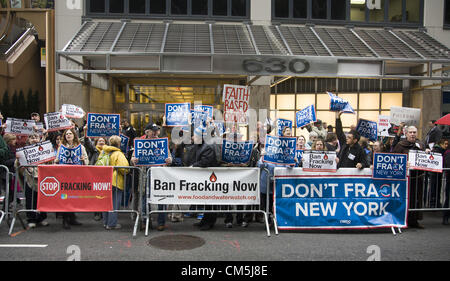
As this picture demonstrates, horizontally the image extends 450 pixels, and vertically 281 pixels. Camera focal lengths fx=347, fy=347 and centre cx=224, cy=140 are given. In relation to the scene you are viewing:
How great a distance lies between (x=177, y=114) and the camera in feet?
29.2

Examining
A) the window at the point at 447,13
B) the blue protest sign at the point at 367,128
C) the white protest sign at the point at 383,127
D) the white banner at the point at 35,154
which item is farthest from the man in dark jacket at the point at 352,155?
the window at the point at 447,13

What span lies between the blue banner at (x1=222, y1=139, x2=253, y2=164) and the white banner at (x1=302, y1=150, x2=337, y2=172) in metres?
1.17

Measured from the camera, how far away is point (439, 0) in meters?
14.8

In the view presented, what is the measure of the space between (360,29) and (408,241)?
10.6 m

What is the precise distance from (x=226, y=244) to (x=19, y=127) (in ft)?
22.4

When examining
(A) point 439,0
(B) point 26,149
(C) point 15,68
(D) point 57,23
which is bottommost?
(B) point 26,149

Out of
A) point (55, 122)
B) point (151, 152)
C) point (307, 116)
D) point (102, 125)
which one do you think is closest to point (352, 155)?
point (307, 116)

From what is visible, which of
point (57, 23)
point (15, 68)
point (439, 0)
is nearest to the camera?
point (57, 23)

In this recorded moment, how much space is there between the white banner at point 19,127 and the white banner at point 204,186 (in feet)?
16.1

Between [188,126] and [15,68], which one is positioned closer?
[188,126]

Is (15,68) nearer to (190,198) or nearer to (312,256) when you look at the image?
(190,198)

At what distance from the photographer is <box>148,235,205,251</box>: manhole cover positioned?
19.3 ft

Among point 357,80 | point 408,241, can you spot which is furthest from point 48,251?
point 357,80

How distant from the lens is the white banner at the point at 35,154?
6.71m
